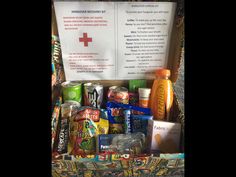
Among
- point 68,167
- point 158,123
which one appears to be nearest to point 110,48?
point 158,123

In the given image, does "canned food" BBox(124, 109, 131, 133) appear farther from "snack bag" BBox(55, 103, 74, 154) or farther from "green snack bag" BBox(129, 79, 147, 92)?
"snack bag" BBox(55, 103, 74, 154)

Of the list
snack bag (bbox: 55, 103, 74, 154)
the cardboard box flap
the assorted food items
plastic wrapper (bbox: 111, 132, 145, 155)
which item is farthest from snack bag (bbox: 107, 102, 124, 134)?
the cardboard box flap

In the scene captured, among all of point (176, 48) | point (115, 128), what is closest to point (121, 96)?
point (115, 128)

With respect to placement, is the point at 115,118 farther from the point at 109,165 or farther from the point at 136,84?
the point at 109,165

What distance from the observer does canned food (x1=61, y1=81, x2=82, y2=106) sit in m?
1.32

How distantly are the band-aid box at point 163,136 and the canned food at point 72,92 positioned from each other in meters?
0.43

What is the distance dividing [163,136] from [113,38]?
57 cm

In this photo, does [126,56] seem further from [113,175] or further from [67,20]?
[113,175]

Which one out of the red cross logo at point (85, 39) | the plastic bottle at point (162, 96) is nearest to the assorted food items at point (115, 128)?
the plastic bottle at point (162, 96)

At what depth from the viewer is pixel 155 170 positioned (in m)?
1.02

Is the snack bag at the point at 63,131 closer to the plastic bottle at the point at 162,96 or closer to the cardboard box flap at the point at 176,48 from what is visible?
the plastic bottle at the point at 162,96

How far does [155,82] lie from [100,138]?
0.44m

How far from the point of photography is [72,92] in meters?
1.32

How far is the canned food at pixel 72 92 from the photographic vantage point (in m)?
1.32
